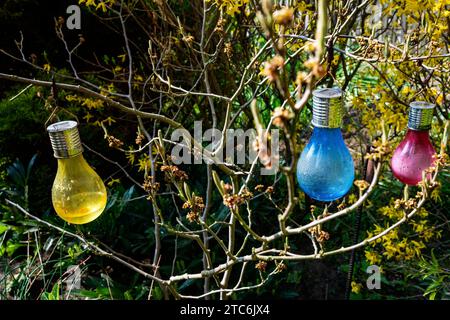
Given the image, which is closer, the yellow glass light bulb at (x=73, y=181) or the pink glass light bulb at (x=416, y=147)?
the yellow glass light bulb at (x=73, y=181)

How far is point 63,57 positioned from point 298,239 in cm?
236

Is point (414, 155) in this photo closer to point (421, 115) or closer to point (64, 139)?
point (421, 115)

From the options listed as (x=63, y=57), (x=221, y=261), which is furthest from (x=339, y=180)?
(x=63, y=57)

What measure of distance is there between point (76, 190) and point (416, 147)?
1099mm

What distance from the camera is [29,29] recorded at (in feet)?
12.3

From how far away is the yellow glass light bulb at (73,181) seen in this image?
1360 millimetres

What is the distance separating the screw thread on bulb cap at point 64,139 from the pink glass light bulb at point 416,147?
106 cm

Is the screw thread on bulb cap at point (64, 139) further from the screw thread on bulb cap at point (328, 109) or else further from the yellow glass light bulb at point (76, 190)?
the screw thread on bulb cap at point (328, 109)

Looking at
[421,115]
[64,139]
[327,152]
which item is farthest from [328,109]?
[64,139]

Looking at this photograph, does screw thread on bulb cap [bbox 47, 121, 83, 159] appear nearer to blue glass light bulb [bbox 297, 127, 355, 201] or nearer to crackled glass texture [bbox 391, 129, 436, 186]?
blue glass light bulb [bbox 297, 127, 355, 201]

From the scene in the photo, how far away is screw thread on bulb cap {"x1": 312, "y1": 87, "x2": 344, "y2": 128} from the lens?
1.29 m

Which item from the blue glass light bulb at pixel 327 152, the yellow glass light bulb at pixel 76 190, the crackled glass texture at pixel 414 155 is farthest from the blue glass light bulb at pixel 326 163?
the yellow glass light bulb at pixel 76 190
